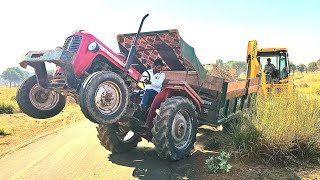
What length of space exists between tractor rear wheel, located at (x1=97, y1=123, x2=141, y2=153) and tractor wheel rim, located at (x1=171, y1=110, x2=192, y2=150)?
4.45 feet

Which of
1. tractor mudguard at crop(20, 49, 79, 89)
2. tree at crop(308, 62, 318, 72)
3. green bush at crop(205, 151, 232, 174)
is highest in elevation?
tree at crop(308, 62, 318, 72)

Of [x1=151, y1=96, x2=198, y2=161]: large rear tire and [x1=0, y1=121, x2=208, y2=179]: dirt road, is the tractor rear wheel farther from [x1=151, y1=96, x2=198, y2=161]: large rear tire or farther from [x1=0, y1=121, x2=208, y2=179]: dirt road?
[x1=151, y1=96, x2=198, y2=161]: large rear tire

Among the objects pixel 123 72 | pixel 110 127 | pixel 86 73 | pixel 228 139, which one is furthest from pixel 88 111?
pixel 228 139

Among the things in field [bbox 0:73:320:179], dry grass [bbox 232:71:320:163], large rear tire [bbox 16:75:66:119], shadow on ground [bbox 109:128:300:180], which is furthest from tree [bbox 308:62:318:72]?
large rear tire [bbox 16:75:66:119]

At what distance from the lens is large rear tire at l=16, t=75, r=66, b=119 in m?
6.04

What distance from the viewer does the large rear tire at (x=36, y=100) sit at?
19.8 feet

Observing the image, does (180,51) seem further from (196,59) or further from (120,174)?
(120,174)

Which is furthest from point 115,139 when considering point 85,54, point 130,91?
point 85,54

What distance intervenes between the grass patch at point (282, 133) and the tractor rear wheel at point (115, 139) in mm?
2509

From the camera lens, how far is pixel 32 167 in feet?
21.5

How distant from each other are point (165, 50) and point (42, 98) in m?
2.71

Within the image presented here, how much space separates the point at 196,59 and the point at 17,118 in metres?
10.8

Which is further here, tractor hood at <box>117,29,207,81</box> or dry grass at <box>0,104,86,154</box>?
dry grass at <box>0,104,86,154</box>

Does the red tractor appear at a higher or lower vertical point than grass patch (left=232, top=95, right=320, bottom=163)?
higher
